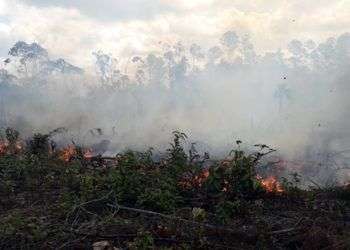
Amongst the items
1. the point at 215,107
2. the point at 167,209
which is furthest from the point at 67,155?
the point at 215,107

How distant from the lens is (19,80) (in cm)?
5812

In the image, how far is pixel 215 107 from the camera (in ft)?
114

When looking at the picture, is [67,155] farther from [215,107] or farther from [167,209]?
[215,107]

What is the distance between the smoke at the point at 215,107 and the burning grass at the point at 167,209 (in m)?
5.81

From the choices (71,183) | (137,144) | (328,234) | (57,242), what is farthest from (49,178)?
(137,144)

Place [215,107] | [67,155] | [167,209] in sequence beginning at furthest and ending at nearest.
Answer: [215,107], [67,155], [167,209]

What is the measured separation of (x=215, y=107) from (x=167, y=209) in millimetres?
27751

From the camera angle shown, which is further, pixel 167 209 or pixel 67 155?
pixel 67 155

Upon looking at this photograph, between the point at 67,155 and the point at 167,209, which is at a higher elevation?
the point at 67,155

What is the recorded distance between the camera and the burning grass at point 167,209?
6188 mm

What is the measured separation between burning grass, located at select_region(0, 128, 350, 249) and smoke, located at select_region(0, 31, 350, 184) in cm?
581

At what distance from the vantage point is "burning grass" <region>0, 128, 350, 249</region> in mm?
6188

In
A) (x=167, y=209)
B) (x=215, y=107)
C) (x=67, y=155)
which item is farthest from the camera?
(x=215, y=107)

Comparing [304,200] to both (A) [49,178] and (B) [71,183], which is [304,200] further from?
(A) [49,178]
